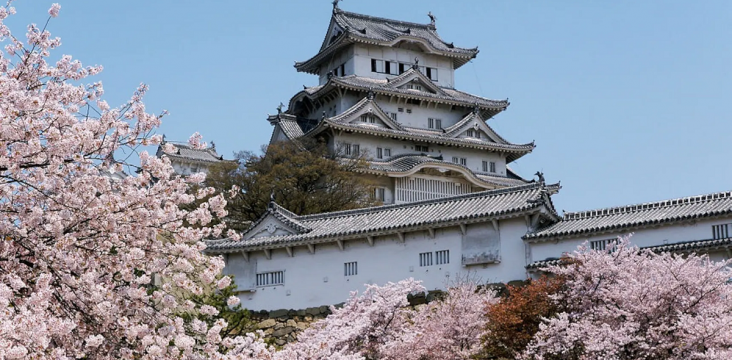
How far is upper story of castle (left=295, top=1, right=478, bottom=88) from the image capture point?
5600cm

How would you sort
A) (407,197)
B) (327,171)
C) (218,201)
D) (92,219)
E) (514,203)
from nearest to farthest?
1. (92,219)
2. (218,201)
3. (514,203)
4. (327,171)
5. (407,197)

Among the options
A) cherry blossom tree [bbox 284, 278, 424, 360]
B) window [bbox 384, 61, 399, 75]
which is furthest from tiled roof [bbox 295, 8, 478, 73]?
cherry blossom tree [bbox 284, 278, 424, 360]

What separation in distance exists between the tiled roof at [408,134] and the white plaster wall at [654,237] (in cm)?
2410

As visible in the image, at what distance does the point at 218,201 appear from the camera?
11.3 m

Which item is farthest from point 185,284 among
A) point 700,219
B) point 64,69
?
point 700,219

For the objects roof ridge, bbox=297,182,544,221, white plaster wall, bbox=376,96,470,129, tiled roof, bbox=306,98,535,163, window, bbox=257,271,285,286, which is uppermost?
white plaster wall, bbox=376,96,470,129

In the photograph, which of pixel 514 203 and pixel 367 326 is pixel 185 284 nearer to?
pixel 367 326

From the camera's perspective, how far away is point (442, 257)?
27.7 metres

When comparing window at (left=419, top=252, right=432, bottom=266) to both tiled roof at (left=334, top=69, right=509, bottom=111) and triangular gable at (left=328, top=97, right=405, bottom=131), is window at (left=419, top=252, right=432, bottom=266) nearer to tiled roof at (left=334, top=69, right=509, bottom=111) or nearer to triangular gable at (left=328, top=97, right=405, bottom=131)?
triangular gable at (left=328, top=97, right=405, bottom=131)

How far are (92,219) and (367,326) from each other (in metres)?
11.7

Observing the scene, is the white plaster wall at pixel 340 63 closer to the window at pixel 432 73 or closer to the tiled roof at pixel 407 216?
the window at pixel 432 73

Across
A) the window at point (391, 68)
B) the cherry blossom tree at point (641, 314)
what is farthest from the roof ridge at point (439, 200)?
the window at point (391, 68)

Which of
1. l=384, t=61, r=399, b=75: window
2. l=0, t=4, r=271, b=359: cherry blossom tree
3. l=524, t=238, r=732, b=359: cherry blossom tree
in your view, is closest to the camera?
l=0, t=4, r=271, b=359: cherry blossom tree

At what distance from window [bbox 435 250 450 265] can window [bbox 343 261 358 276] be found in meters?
2.54
